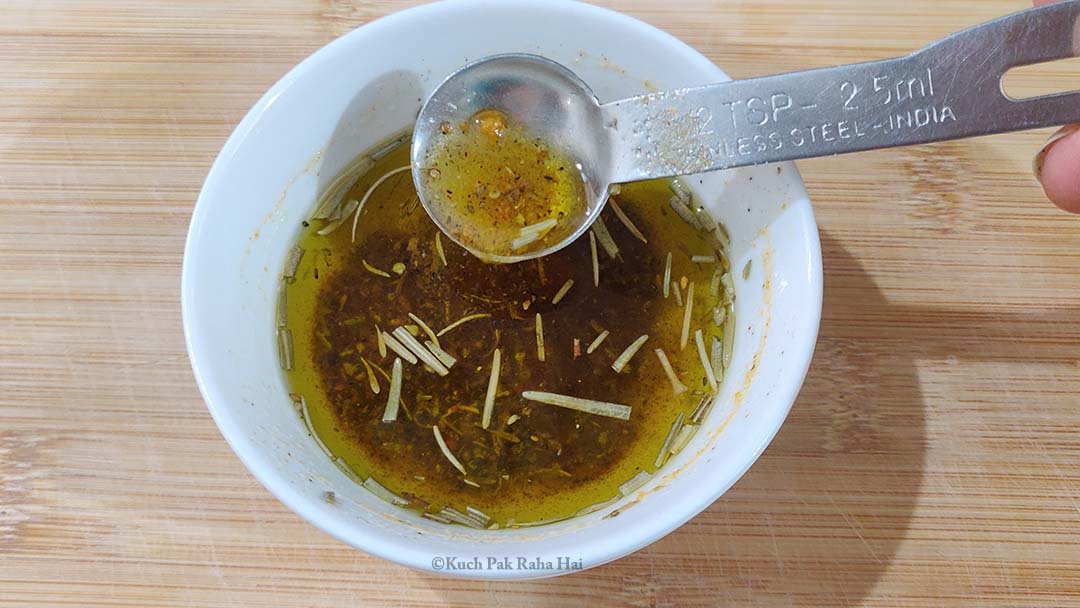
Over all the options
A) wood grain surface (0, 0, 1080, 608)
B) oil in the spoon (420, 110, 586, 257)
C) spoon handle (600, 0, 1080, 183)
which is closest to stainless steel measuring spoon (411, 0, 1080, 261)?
spoon handle (600, 0, 1080, 183)

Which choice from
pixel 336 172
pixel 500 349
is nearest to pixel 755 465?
pixel 500 349

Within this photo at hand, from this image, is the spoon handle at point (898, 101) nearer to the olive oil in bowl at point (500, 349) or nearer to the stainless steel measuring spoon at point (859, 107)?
the stainless steel measuring spoon at point (859, 107)

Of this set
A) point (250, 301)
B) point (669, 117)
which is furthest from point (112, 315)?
point (669, 117)

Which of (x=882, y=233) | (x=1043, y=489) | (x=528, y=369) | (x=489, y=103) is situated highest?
(x=489, y=103)

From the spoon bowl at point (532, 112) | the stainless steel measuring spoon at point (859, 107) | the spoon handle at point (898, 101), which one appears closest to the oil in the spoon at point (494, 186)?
the spoon bowl at point (532, 112)

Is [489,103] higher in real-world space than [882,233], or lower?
higher

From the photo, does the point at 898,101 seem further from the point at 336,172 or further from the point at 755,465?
the point at 336,172

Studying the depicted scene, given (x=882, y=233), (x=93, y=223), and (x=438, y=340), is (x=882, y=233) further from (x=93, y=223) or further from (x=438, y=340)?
(x=93, y=223)
